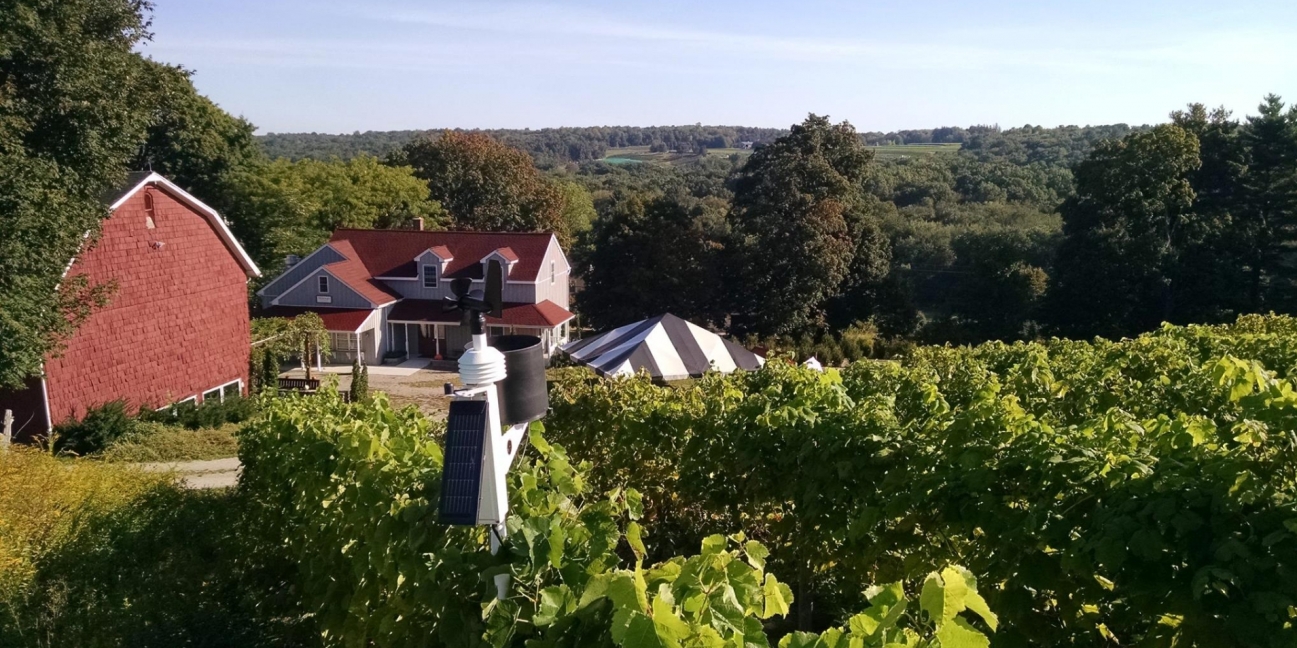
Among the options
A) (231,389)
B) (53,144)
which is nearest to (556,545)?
(53,144)

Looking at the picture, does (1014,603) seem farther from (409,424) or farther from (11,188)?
(11,188)

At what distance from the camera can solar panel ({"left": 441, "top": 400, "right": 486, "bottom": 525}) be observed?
3211mm

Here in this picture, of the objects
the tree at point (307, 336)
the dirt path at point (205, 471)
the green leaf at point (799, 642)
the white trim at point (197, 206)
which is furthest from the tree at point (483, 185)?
the green leaf at point (799, 642)

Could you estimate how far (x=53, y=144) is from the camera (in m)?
15.8

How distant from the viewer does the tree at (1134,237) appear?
106ft

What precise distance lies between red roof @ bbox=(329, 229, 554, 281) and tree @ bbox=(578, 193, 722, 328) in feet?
11.6

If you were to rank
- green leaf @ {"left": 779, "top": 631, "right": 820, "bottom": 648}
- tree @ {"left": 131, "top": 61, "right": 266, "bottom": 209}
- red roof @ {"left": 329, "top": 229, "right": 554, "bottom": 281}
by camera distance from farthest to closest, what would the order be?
tree @ {"left": 131, "top": 61, "right": 266, "bottom": 209} → red roof @ {"left": 329, "top": 229, "right": 554, "bottom": 281} → green leaf @ {"left": 779, "top": 631, "right": 820, "bottom": 648}

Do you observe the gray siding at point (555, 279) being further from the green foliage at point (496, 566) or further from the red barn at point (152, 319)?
the green foliage at point (496, 566)

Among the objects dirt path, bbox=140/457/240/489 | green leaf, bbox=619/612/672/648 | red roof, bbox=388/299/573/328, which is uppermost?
green leaf, bbox=619/612/672/648

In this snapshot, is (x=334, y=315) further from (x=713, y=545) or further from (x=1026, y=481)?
(x=713, y=545)

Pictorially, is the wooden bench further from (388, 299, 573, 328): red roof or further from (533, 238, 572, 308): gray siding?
(533, 238, 572, 308): gray siding

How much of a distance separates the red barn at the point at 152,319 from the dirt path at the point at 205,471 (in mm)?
3456

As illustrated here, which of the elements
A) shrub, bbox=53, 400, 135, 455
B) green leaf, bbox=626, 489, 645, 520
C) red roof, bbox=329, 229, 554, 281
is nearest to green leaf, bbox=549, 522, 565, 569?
green leaf, bbox=626, 489, 645, 520

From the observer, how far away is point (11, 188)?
14633 millimetres
